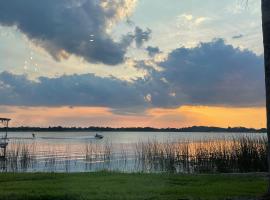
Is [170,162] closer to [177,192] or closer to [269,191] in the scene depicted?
[177,192]

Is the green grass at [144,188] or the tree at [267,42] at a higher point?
the tree at [267,42]

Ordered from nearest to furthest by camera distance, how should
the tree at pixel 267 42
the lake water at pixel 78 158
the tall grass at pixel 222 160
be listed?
the tree at pixel 267 42, the tall grass at pixel 222 160, the lake water at pixel 78 158

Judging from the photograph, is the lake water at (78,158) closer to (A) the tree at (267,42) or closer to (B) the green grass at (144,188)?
(B) the green grass at (144,188)

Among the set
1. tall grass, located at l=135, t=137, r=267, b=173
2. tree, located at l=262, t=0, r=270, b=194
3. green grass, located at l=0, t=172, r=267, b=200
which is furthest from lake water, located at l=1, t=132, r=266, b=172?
tree, located at l=262, t=0, r=270, b=194

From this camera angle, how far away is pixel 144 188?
13.8 metres

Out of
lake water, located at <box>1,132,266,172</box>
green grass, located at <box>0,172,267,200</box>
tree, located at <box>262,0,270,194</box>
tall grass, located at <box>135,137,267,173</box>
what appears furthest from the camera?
lake water, located at <box>1,132,266,172</box>

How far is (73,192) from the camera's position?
41.5 feet

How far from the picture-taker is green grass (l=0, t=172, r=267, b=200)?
39.5 feet

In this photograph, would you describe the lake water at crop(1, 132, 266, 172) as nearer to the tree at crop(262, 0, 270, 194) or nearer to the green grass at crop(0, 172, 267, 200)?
the green grass at crop(0, 172, 267, 200)

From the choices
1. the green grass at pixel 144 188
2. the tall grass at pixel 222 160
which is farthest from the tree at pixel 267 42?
the tall grass at pixel 222 160

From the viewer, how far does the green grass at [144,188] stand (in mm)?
12047

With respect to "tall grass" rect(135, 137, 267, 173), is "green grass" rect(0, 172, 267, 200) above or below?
below

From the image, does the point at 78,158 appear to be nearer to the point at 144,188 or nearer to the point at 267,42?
the point at 144,188

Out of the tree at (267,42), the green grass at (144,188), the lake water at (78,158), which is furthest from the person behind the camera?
the lake water at (78,158)
